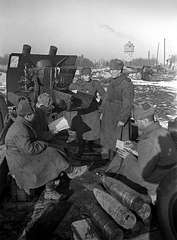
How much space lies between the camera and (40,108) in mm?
4062

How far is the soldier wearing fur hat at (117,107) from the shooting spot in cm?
460

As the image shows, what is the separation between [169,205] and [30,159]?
1.91 m

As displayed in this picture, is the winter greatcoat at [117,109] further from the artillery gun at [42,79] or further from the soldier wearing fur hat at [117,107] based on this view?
the artillery gun at [42,79]

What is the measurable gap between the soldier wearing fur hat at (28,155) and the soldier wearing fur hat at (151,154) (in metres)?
1.08

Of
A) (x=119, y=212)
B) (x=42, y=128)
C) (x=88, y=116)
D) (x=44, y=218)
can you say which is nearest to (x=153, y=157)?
(x=119, y=212)

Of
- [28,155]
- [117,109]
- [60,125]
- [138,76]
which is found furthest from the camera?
[138,76]

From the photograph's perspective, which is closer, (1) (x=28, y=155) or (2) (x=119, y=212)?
(2) (x=119, y=212)

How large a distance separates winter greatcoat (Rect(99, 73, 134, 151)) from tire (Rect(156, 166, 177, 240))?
241 centimetres

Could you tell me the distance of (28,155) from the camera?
3475 millimetres

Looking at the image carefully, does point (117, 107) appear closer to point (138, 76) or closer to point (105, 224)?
point (105, 224)

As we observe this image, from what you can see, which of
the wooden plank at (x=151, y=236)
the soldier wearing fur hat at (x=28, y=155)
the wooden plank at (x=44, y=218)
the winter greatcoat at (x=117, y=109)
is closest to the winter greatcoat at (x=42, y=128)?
the soldier wearing fur hat at (x=28, y=155)

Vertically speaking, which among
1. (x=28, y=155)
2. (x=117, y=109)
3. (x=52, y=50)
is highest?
(x=52, y=50)

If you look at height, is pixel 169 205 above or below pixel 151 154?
below

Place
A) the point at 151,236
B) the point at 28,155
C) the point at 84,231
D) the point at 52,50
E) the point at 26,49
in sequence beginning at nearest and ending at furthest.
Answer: the point at 151,236 < the point at 84,231 < the point at 28,155 < the point at 26,49 < the point at 52,50
